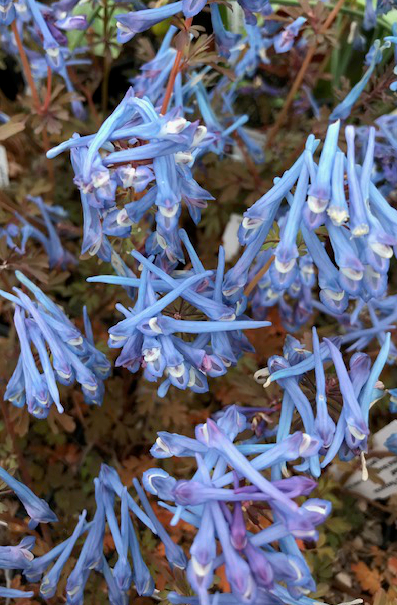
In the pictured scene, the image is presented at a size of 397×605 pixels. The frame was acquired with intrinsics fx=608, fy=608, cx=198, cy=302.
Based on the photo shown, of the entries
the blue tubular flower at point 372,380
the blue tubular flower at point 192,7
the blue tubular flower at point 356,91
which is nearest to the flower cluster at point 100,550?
the blue tubular flower at point 372,380

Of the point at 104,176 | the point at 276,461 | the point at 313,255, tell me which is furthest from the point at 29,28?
the point at 276,461

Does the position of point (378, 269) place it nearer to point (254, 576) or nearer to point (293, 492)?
point (293, 492)

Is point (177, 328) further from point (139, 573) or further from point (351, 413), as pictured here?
point (139, 573)

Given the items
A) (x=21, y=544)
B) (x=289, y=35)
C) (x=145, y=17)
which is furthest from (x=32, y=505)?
(x=289, y=35)

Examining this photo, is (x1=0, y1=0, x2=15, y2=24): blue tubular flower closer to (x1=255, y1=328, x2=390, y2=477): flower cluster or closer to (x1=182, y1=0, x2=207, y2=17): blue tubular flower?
(x1=182, y1=0, x2=207, y2=17): blue tubular flower

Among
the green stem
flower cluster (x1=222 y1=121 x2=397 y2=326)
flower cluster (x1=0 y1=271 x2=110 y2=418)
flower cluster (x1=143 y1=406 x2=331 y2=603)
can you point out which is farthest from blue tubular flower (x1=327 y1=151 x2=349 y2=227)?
the green stem

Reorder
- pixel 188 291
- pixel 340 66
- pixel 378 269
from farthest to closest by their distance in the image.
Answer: pixel 340 66
pixel 188 291
pixel 378 269
